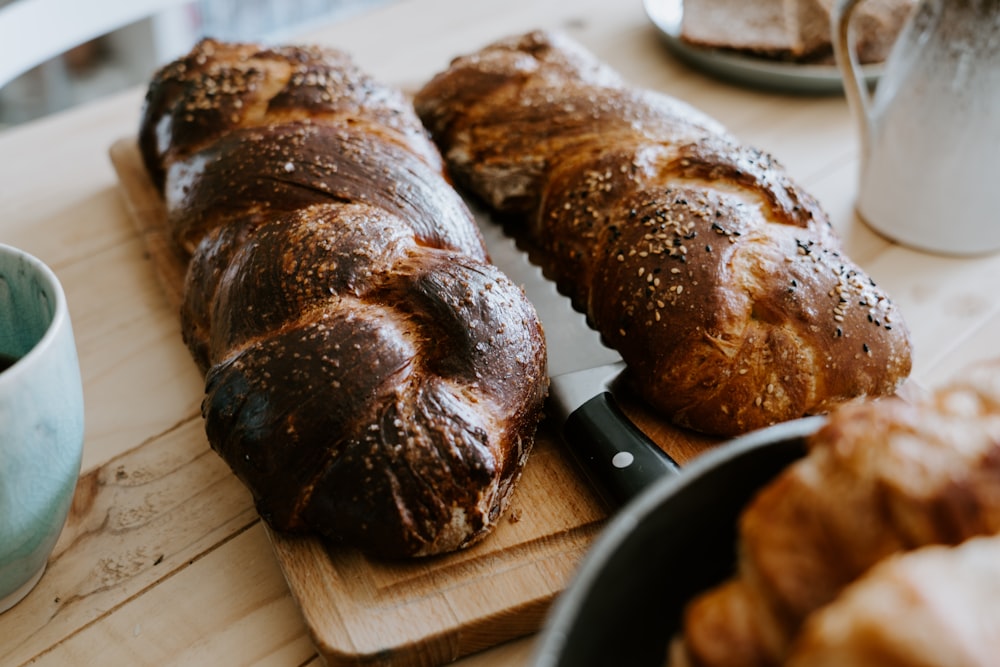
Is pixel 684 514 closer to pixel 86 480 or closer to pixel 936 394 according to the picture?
pixel 936 394

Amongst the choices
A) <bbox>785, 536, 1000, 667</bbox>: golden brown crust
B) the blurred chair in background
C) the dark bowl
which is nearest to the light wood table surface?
the dark bowl

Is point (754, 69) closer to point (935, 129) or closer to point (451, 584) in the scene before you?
point (935, 129)

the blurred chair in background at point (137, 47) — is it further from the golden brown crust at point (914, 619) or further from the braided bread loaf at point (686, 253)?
the golden brown crust at point (914, 619)

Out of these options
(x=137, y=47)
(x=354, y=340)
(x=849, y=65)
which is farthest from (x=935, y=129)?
(x=137, y=47)

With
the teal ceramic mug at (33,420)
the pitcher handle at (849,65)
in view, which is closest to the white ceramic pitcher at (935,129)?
the pitcher handle at (849,65)

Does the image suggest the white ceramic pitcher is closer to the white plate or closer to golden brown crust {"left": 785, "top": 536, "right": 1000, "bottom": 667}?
the white plate

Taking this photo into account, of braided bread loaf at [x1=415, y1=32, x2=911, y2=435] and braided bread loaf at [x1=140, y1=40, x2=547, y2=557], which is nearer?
braided bread loaf at [x1=140, y1=40, x2=547, y2=557]
